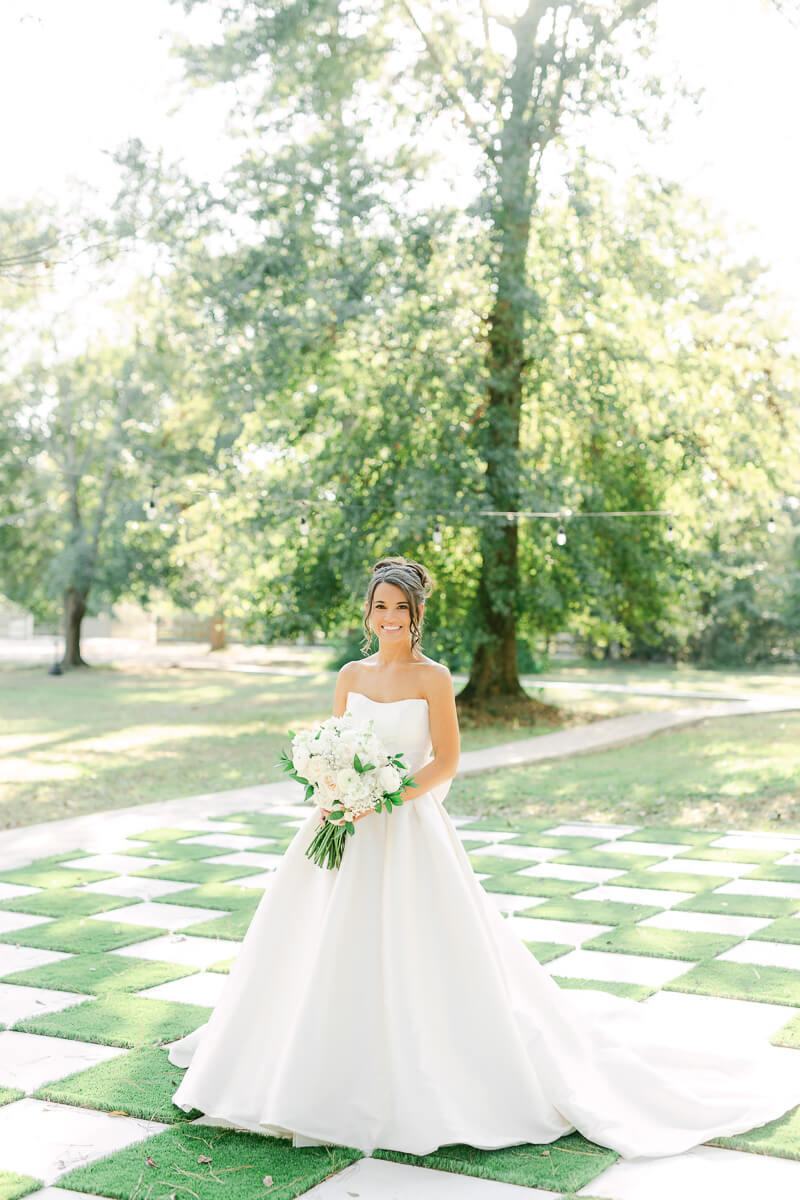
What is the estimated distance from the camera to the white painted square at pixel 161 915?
662 cm

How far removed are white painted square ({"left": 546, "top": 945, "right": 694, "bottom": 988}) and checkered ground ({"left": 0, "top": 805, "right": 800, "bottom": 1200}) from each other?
0.5 inches

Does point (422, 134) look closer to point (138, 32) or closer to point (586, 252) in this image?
point (586, 252)

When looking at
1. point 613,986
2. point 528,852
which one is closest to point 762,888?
point 528,852

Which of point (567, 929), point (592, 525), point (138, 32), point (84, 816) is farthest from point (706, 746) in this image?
point (138, 32)

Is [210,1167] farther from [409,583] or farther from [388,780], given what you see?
[409,583]

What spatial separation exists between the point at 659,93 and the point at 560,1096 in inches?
613

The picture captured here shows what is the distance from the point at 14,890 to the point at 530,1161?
473 cm

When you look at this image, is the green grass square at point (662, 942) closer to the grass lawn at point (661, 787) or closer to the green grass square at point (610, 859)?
the green grass square at point (610, 859)

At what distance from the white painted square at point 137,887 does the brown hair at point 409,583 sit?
11.9 ft

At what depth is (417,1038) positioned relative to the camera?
150 inches

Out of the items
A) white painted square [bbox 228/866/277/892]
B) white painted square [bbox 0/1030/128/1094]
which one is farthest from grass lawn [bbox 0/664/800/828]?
white painted square [bbox 0/1030/128/1094]

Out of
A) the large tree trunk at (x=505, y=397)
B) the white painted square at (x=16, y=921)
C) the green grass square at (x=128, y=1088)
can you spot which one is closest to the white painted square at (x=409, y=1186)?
the green grass square at (x=128, y=1088)

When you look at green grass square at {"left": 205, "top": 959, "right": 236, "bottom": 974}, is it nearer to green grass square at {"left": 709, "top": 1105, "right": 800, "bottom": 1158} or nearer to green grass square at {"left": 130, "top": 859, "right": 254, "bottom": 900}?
green grass square at {"left": 130, "top": 859, "right": 254, "bottom": 900}

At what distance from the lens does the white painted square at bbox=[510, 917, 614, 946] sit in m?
6.27
